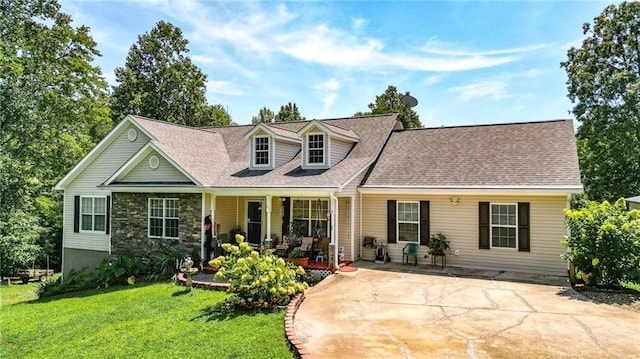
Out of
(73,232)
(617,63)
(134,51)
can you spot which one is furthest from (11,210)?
(617,63)

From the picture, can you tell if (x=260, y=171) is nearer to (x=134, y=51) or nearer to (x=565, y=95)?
(x=565, y=95)

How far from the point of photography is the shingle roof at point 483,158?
12.9 metres

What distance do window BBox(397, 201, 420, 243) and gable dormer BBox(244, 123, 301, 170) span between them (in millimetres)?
5378

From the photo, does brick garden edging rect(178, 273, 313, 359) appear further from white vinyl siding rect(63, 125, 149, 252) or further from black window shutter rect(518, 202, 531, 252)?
white vinyl siding rect(63, 125, 149, 252)

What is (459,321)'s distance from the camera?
7.79m

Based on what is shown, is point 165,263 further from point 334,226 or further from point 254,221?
point 334,226

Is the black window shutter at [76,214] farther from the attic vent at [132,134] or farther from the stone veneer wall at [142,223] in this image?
the attic vent at [132,134]

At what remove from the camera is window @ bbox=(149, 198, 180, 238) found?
15023mm

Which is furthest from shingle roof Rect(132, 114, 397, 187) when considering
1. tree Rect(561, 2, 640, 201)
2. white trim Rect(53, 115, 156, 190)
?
tree Rect(561, 2, 640, 201)

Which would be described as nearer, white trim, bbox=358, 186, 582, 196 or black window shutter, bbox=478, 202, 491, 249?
white trim, bbox=358, 186, 582, 196

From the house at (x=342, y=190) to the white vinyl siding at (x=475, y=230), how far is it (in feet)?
0.11

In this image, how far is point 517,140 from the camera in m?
15.2

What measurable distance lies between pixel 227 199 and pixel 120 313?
6488mm

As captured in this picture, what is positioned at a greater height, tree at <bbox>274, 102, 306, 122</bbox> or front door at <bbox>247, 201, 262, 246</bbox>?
tree at <bbox>274, 102, 306, 122</bbox>
